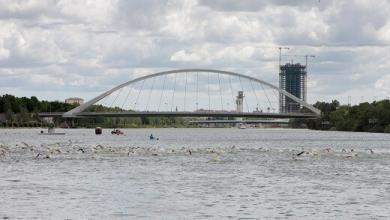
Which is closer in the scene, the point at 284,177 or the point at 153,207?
the point at 153,207

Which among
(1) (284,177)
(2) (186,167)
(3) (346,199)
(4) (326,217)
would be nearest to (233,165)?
(2) (186,167)

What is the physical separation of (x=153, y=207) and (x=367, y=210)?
889 cm

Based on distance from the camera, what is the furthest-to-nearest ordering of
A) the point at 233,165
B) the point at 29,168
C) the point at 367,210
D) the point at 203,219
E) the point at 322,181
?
the point at 233,165 < the point at 29,168 < the point at 322,181 < the point at 367,210 < the point at 203,219

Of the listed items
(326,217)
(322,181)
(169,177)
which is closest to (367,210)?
(326,217)

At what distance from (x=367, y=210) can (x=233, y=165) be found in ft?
101

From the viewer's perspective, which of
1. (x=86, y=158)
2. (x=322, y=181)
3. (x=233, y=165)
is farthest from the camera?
(x=86, y=158)

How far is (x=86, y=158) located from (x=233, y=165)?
15.4 metres

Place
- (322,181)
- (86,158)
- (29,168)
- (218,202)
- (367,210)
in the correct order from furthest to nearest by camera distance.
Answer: (86,158) → (29,168) → (322,181) → (218,202) → (367,210)

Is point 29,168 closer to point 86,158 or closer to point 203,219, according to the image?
point 86,158

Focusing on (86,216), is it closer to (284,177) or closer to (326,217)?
(326,217)

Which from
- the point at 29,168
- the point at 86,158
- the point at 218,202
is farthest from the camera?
the point at 86,158

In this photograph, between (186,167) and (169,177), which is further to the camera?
(186,167)

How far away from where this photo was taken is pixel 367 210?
3778 cm

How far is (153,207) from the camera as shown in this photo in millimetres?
38438
